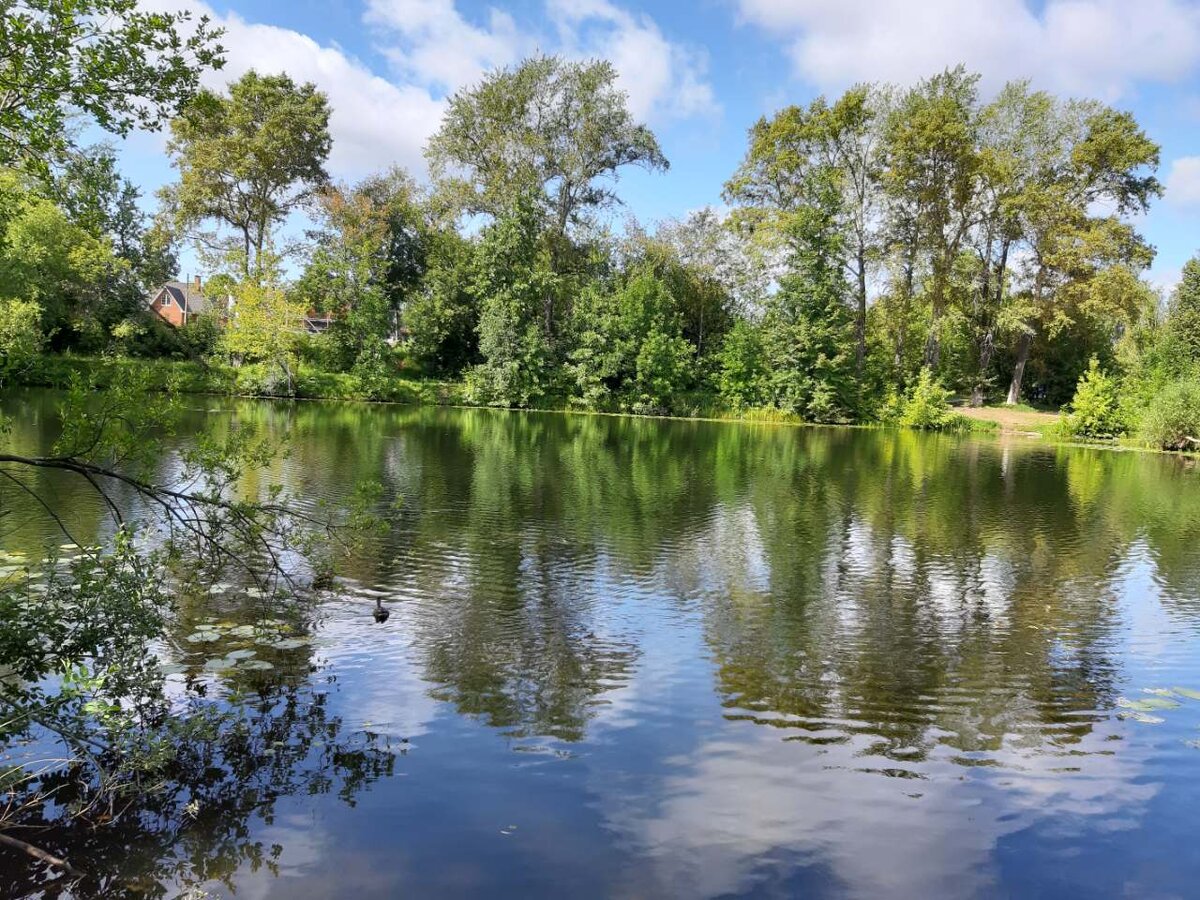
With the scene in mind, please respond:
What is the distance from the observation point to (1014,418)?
1994 inches

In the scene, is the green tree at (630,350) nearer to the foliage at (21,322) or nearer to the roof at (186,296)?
the foliage at (21,322)

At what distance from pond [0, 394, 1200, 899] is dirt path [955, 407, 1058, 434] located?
117ft

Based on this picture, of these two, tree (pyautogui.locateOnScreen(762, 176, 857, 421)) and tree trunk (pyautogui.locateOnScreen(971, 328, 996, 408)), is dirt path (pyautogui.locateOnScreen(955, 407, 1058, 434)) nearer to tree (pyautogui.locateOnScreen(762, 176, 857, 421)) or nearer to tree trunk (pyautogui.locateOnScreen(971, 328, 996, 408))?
tree trunk (pyautogui.locateOnScreen(971, 328, 996, 408))

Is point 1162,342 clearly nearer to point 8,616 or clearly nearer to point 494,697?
point 494,697

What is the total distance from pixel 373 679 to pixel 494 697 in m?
1.19

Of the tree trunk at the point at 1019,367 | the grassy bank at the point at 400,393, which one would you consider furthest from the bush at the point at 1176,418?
the tree trunk at the point at 1019,367

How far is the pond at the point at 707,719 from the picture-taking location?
497 centimetres

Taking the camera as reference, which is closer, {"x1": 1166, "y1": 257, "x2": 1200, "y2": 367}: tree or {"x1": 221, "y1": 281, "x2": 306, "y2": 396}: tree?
{"x1": 1166, "y1": 257, "x2": 1200, "y2": 367}: tree

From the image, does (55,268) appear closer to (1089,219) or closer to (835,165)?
(835,165)

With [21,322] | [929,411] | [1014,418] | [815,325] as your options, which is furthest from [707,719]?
[1014,418]

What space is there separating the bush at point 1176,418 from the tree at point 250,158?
168 feet

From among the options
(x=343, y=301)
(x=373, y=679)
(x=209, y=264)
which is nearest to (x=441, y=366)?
(x=343, y=301)

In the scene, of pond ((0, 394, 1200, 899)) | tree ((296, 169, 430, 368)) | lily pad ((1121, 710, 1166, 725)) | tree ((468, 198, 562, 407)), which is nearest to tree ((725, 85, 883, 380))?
tree ((468, 198, 562, 407))

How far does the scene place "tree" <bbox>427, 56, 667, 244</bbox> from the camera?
175ft
